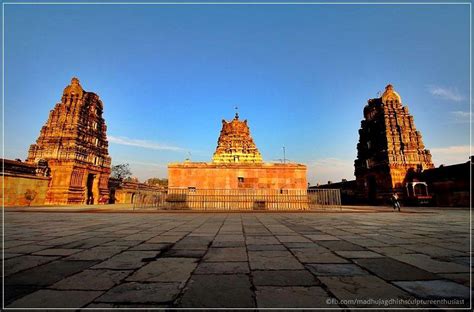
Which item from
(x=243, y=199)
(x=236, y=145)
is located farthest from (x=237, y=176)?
(x=236, y=145)

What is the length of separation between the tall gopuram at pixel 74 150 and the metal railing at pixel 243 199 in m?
15.3

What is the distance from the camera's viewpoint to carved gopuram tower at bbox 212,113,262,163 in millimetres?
48156

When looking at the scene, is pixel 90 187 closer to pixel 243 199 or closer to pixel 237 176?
pixel 237 176

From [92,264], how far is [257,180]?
14342 mm

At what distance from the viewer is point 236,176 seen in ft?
55.6

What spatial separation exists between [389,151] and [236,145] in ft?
93.2

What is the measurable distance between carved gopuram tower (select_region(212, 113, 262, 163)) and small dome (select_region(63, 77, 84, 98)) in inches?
984

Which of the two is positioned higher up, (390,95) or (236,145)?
(390,95)

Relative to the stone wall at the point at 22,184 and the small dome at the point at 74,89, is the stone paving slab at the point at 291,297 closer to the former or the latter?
the stone wall at the point at 22,184

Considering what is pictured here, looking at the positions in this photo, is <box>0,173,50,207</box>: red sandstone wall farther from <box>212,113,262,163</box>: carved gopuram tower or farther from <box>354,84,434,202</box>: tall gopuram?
<box>354,84,434,202</box>: tall gopuram

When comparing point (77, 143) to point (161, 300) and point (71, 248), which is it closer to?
point (71, 248)

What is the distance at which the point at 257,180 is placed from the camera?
1681cm

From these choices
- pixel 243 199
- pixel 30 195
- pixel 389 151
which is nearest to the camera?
pixel 243 199

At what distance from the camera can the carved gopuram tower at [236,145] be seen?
158ft
